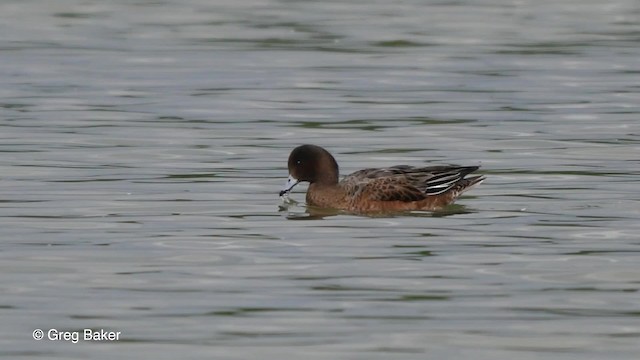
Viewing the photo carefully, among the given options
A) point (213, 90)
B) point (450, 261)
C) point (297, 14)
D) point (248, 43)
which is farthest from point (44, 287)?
point (297, 14)

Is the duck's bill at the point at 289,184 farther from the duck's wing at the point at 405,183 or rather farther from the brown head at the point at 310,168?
the duck's wing at the point at 405,183

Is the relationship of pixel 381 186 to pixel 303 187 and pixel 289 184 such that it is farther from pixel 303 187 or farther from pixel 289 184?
pixel 303 187

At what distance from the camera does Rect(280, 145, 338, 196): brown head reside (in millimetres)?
14875

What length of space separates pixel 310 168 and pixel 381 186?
0.73m

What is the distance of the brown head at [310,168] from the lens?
48.8 feet

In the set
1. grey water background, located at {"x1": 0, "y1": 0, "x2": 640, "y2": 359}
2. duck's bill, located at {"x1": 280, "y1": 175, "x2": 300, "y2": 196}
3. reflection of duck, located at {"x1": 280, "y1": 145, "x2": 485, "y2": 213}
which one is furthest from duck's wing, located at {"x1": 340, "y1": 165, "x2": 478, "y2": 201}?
duck's bill, located at {"x1": 280, "y1": 175, "x2": 300, "y2": 196}

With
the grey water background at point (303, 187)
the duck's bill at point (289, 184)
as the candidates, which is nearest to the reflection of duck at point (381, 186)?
the duck's bill at point (289, 184)

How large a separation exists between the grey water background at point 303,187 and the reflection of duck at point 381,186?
0.53 feet

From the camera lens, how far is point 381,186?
14.4 m

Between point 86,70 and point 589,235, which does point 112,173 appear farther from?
point 86,70

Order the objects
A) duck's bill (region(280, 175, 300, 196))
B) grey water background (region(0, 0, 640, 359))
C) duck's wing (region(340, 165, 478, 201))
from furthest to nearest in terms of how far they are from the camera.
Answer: duck's bill (region(280, 175, 300, 196)) → duck's wing (region(340, 165, 478, 201)) → grey water background (region(0, 0, 640, 359))

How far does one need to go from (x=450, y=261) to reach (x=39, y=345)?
10.6ft

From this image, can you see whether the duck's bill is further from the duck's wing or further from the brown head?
the duck's wing

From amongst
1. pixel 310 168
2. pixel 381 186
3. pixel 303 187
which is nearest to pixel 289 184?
pixel 310 168
